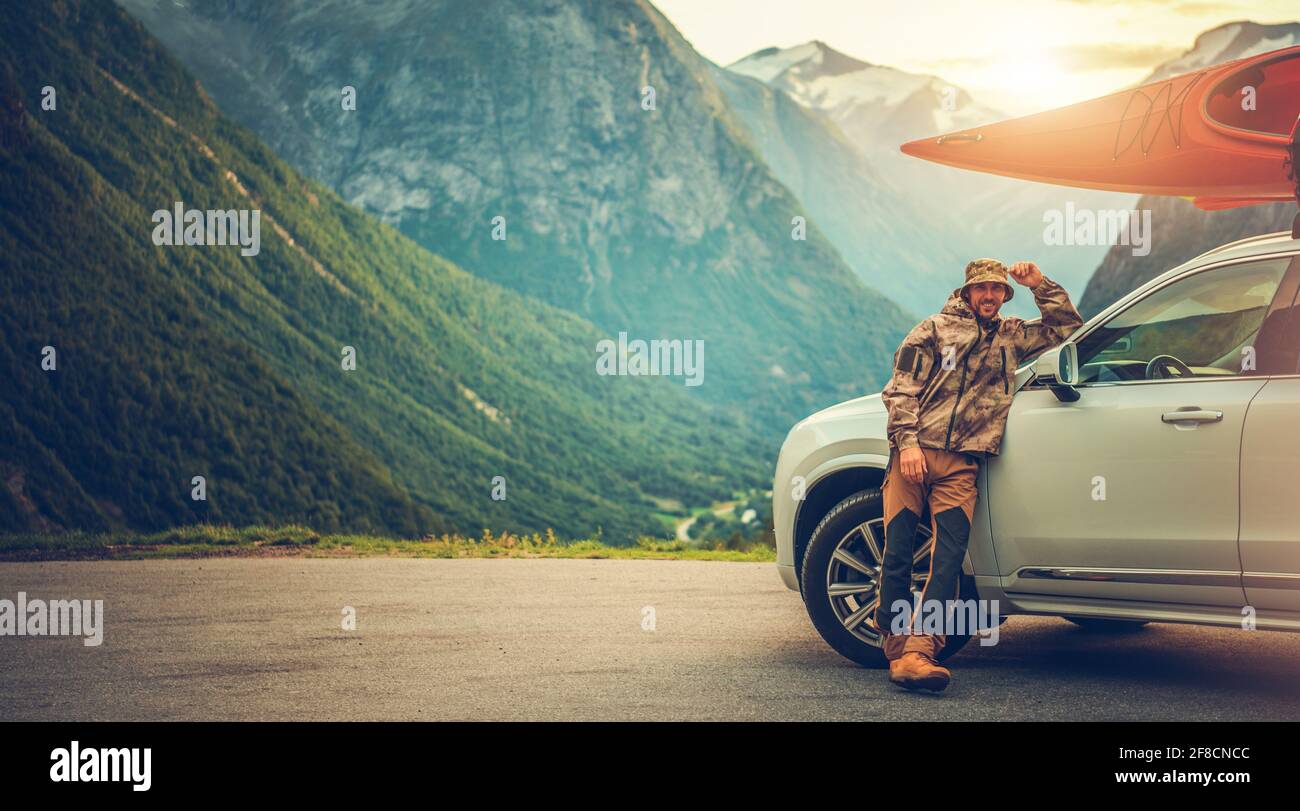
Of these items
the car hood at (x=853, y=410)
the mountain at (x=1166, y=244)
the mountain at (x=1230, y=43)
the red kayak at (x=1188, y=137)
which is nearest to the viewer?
the car hood at (x=853, y=410)

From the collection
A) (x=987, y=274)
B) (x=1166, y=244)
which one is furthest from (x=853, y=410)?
(x=1166, y=244)

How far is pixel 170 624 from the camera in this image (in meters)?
9.05

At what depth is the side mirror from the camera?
245 inches

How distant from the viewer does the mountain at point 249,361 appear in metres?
82.2

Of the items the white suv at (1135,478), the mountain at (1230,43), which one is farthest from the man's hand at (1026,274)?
the mountain at (1230,43)

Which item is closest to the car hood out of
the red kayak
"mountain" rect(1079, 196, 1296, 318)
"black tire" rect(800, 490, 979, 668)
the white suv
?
the white suv

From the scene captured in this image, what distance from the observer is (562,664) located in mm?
7367

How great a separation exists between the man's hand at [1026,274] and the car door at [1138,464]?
1.12 feet

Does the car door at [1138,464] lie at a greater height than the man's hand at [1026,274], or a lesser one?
lesser

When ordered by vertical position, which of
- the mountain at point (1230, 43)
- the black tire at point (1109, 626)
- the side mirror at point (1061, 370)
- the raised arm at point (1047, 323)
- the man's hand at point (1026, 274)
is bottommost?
the black tire at point (1109, 626)

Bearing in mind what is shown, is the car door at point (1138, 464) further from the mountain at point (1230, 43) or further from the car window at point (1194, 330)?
the mountain at point (1230, 43)

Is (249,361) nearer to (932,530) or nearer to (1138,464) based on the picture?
(932,530)
